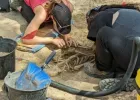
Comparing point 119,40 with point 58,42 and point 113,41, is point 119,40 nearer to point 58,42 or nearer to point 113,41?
point 113,41

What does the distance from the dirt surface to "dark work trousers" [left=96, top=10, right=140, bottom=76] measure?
0.25 metres

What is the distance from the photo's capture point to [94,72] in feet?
11.0

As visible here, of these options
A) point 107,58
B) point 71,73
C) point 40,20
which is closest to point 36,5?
point 40,20

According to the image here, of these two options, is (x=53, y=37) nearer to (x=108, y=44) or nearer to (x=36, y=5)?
(x=36, y=5)

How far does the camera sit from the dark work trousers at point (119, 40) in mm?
2996

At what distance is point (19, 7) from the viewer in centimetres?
457

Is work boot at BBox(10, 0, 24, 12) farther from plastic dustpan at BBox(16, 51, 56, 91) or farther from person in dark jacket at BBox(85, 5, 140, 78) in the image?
plastic dustpan at BBox(16, 51, 56, 91)

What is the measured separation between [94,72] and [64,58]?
0.42 m

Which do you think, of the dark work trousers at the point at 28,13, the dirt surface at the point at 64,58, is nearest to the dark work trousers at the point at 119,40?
the dirt surface at the point at 64,58

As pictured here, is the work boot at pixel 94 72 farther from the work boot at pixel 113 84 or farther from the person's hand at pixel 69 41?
the person's hand at pixel 69 41

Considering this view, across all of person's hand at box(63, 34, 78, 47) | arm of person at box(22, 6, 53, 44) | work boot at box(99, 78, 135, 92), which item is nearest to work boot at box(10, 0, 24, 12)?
arm of person at box(22, 6, 53, 44)

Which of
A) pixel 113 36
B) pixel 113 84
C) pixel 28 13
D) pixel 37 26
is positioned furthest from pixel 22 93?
pixel 28 13

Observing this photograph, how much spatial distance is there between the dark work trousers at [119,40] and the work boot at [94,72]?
0.10 m

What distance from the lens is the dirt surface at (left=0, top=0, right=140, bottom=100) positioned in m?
3.07
